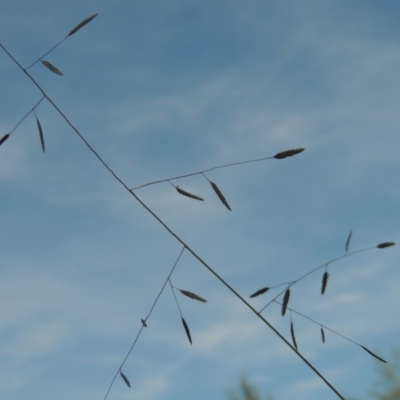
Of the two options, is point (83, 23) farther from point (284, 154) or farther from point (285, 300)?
point (285, 300)

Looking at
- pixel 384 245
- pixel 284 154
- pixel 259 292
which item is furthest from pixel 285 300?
pixel 284 154

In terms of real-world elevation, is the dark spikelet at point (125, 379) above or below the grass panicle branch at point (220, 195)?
below

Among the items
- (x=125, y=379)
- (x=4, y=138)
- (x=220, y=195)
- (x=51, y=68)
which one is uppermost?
(x=51, y=68)

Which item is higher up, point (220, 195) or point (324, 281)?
point (220, 195)

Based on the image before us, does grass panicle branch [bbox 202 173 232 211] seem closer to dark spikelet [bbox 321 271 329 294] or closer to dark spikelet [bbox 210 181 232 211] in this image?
dark spikelet [bbox 210 181 232 211]

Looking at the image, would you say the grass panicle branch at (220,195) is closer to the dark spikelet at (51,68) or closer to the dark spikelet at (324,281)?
the dark spikelet at (324,281)

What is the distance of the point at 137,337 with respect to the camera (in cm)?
204

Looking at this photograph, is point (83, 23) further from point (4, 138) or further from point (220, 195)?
point (220, 195)

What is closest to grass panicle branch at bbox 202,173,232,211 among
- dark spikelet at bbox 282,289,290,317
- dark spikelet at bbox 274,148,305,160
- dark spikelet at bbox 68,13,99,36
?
dark spikelet at bbox 274,148,305,160

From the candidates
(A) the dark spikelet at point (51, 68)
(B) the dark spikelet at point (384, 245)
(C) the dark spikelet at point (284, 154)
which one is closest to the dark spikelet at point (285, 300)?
(B) the dark spikelet at point (384, 245)

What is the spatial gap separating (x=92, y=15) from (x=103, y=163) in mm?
486

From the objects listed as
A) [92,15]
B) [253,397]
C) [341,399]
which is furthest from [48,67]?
[253,397]

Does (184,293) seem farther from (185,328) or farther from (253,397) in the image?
(253,397)

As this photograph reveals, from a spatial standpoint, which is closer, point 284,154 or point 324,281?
point 284,154
